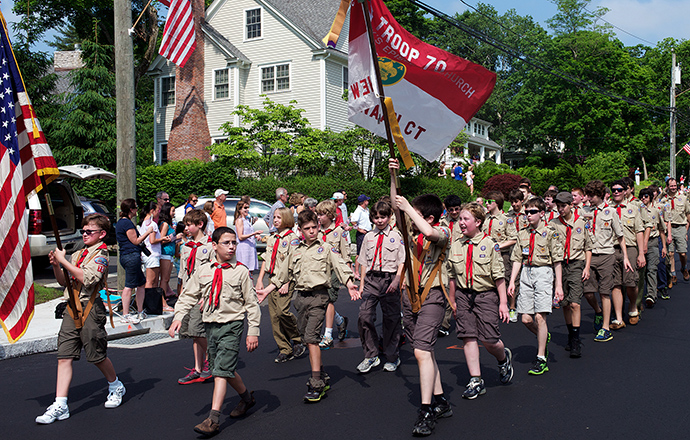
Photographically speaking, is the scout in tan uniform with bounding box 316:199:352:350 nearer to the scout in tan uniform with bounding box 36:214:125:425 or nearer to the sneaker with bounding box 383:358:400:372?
the sneaker with bounding box 383:358:400:372

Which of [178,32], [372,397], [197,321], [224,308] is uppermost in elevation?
[178,32]

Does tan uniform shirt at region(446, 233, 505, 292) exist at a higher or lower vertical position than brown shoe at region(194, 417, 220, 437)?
higher

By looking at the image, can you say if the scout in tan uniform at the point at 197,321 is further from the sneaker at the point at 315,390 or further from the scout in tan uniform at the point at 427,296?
the scout in tan uniform at the point at 427,296

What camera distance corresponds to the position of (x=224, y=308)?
199 inches

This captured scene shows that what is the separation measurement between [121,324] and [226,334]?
13.8 feet

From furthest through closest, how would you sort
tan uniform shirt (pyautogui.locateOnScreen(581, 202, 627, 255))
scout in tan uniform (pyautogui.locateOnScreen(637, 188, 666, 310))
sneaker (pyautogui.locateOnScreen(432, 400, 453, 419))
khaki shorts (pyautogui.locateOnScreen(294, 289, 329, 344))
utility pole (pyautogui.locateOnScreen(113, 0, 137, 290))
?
utility pole (pyautogui.locateOnScreen(113, 0, 137, 290)) < scout in tan uniform (pyautogui.locateOnScreen(637, 188, 666, 310)) < tan uniform shirt (pyautogui.locateOnScreen(581, 202, 627, 255)) < khaki shorts (pyautogui.locateOnScreen(294, 289, 329, 344)) < sneaker (pyautogui.locateOnScreen(432, 400, 453, 419))

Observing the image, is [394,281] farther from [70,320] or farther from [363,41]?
[70,320]

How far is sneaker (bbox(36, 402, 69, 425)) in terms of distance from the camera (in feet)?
16.7

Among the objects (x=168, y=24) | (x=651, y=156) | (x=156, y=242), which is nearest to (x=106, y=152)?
(x=168, y=24)

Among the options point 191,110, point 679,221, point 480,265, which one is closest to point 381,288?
point 480,265

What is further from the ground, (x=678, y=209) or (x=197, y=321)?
(x=678, y=209)

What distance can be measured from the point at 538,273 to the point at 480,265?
1.39m

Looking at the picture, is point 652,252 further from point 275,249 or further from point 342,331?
point 275,249

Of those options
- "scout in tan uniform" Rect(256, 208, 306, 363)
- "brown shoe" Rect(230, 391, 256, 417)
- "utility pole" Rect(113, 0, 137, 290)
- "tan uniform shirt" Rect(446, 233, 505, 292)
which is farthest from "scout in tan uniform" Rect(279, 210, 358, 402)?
"utility pole" Rect(113, 0, 137, 290)
